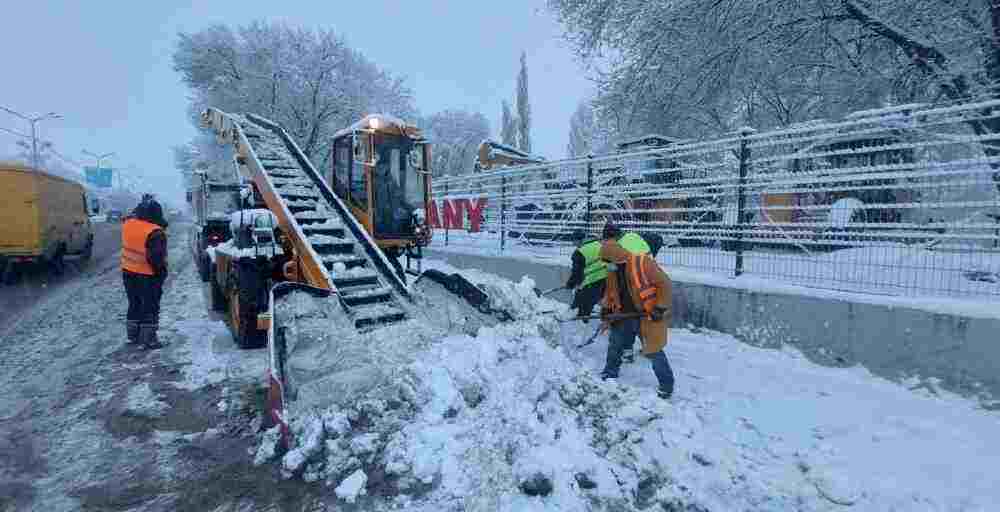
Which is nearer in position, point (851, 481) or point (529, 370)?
point (851, 481)

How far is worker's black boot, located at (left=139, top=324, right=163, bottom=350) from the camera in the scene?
6.20m

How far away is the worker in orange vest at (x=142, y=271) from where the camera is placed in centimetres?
623

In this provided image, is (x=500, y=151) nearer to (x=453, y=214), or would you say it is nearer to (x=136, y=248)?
(x=453, y=214)

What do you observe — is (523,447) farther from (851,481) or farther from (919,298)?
(919,298)

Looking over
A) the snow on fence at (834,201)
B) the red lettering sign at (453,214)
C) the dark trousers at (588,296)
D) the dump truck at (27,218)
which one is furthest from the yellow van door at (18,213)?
the dark trousers at (588,296)

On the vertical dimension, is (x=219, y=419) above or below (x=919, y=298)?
below

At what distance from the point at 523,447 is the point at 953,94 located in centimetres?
887

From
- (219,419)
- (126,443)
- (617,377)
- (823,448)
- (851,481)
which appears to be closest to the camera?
(851,481)

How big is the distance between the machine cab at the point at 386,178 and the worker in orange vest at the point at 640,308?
13.7 ft

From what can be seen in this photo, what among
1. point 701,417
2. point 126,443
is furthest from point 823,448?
point 126,443

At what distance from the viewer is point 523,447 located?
3.23 m

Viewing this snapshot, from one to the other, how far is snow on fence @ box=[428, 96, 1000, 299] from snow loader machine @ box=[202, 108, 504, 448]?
2.65 m

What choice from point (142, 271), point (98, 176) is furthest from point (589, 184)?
point (98, 176)

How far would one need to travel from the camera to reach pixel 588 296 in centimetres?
586
